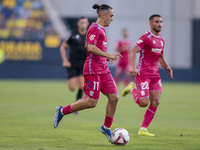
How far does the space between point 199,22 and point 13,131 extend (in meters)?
23.1

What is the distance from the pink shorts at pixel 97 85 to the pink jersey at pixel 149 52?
4.24ft

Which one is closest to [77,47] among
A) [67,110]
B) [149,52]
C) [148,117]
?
[149,52]

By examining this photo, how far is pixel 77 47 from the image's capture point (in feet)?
34.5

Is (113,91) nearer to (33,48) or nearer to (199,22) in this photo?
(33,48)

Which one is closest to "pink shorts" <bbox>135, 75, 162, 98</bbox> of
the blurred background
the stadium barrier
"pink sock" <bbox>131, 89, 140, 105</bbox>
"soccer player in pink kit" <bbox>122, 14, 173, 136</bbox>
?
"soccer player in pink kit" <bbox>122, 14, 173, 136</bbox>

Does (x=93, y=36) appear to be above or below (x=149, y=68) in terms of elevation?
above

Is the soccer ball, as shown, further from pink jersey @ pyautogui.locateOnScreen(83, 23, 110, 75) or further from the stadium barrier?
the stadium barrier

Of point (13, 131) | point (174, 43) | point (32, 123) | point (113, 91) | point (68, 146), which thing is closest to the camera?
point (68, 146)

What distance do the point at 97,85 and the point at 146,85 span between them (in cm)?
139

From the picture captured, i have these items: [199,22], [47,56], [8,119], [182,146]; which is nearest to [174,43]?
[199,22]

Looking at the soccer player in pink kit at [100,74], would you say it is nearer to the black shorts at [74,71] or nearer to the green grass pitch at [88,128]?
the green grass pitch at [88,128]

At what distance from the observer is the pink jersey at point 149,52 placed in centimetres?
736

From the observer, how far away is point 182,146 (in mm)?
5922

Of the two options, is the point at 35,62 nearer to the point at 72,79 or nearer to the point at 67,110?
the point at 72,79
